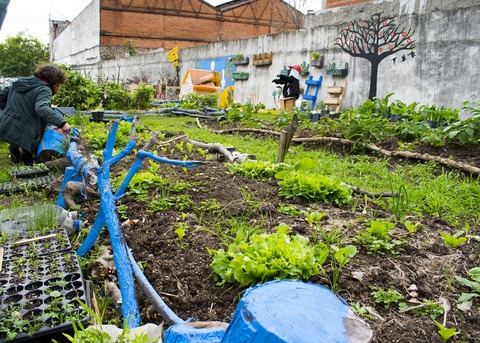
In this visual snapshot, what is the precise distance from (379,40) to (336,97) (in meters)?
1.94

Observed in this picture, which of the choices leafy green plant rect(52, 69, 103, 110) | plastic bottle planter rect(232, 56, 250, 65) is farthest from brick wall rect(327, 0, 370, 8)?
leafy green plant rect(52, 69, 103, 110)

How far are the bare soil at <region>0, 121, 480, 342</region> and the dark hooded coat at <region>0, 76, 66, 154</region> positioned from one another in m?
2.14

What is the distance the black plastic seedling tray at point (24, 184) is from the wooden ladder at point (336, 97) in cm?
845

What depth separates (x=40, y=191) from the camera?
4.45 metres

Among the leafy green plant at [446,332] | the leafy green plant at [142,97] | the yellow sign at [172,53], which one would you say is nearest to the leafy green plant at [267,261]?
the leafy green plant at [446,332]

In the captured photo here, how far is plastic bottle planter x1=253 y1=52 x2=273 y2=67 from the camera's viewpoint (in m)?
14.3

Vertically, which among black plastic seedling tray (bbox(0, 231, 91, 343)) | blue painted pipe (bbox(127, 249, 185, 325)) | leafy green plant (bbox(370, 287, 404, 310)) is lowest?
blue painted pipe (bbox(127, 249, 185, 325))

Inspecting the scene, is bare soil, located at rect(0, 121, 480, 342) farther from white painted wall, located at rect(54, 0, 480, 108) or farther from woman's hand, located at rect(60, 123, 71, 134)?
white painted wall, located at rect(54, 0, 480, 108)

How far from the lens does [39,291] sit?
202 cm

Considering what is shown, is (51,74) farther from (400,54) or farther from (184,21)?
(184,21)

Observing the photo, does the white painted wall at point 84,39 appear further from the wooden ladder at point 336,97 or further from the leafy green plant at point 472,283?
the leafy green plant at point 472,283

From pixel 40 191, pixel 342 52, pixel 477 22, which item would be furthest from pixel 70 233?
pixel 342 52

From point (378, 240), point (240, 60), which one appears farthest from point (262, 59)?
point (378, 240)

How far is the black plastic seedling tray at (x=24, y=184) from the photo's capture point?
4.36 metres
